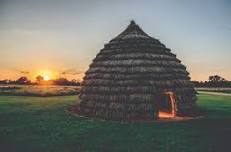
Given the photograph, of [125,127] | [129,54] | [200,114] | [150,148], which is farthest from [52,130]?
[200,114]

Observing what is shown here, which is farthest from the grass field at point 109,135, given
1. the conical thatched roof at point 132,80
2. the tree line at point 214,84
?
the tree line at point 214,84

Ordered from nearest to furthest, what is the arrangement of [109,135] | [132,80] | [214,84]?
1. [109,135]
2. [132,80]
3. [214,84]

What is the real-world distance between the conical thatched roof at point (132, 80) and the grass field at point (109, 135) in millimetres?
1647

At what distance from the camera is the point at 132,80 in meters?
19.5

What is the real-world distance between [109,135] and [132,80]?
5733 mm

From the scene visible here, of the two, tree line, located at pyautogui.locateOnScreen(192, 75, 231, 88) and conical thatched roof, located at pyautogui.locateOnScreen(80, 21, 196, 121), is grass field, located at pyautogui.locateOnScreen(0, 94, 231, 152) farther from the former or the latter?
tree line, located at pyautogui.locateOnScreen(192, 75, 231, 88)

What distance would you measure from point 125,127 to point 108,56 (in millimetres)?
6867

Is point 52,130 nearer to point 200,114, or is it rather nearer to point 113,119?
point 113,119

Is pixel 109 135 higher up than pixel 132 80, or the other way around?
pixel 132 80

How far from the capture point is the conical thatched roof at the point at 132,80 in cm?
1908

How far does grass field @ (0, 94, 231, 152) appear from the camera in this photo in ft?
40.5

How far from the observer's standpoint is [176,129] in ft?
52.5

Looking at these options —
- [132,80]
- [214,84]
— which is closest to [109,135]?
[132,80]

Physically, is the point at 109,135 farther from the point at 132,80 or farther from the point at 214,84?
the point at 214,84
